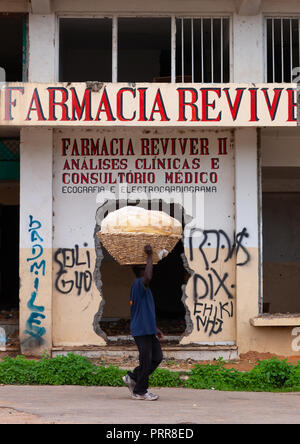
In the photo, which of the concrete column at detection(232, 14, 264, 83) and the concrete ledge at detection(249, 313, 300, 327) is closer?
the concrete ledge at detection(249, 313, 300, 327)

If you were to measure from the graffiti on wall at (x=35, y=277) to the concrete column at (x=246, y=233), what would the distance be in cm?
300

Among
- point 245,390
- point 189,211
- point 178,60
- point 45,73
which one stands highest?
point 178,60

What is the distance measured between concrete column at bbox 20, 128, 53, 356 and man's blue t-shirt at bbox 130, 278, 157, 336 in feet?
11.0

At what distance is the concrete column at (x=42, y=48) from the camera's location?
9.91m

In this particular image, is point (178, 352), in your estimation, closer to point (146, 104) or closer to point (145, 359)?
point (145, 359)

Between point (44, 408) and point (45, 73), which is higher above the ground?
point (45, 73)

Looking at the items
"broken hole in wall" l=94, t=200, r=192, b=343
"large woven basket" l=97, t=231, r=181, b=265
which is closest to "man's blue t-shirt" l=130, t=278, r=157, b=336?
"large woven basket" l=97, t=231, r=181, b=265

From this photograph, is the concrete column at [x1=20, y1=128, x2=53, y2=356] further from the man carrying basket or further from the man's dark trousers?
the man carrying basket

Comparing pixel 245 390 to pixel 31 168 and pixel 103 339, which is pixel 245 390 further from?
pixel 31 168

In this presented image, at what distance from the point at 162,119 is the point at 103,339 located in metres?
3.46

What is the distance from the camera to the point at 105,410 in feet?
21.1

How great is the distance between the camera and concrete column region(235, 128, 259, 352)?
9797 mm

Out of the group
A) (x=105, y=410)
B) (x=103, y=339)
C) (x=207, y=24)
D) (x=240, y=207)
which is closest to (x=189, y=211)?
(x=240, y=207)

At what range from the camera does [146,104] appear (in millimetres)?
9492
